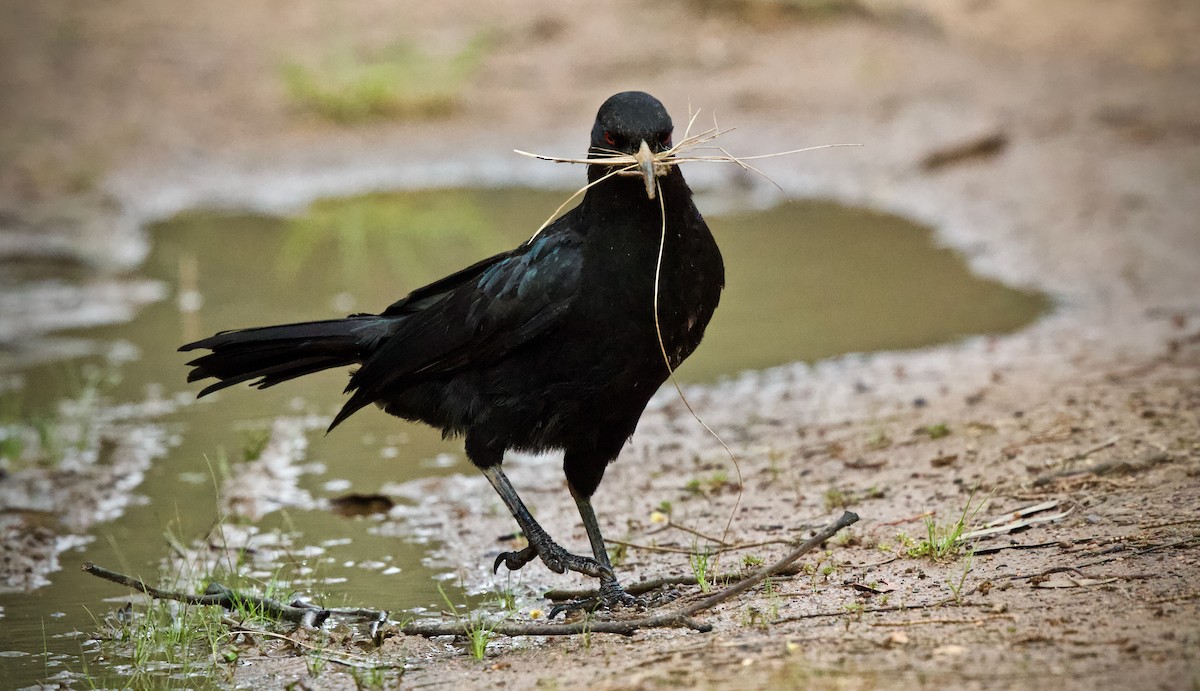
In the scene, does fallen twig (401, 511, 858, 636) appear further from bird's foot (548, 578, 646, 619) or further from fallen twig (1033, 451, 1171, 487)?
fallen twig (1033, 451, 1171, 487)

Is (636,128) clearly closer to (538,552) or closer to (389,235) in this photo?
(538,552)

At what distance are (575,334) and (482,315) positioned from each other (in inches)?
14.4

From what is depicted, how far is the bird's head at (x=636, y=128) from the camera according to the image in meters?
3.69

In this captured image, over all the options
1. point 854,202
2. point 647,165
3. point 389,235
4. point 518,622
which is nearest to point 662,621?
point 518,622

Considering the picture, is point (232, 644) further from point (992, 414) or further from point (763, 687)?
point (992, 414)

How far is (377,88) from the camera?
13.9 meters

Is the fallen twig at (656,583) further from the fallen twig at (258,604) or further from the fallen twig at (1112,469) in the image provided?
the fallen twig at (1112,469)

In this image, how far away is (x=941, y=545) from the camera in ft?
12.7

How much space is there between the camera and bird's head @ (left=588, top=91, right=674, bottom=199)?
3686mm

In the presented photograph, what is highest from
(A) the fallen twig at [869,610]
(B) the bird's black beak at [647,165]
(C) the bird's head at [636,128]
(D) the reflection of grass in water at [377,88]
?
(D) the reflection of grass in water at [377,88]

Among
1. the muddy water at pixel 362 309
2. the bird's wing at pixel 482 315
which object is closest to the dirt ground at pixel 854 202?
the muddy water at pixel 362 309

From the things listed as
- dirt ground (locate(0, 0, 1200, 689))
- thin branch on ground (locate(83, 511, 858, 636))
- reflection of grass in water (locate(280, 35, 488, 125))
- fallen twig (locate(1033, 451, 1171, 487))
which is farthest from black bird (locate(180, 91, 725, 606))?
reflection of grass in water (locate(280, 35, 488, 125))

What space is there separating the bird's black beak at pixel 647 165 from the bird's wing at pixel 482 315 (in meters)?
0.37

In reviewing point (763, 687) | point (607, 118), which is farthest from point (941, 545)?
point (607, 118)
